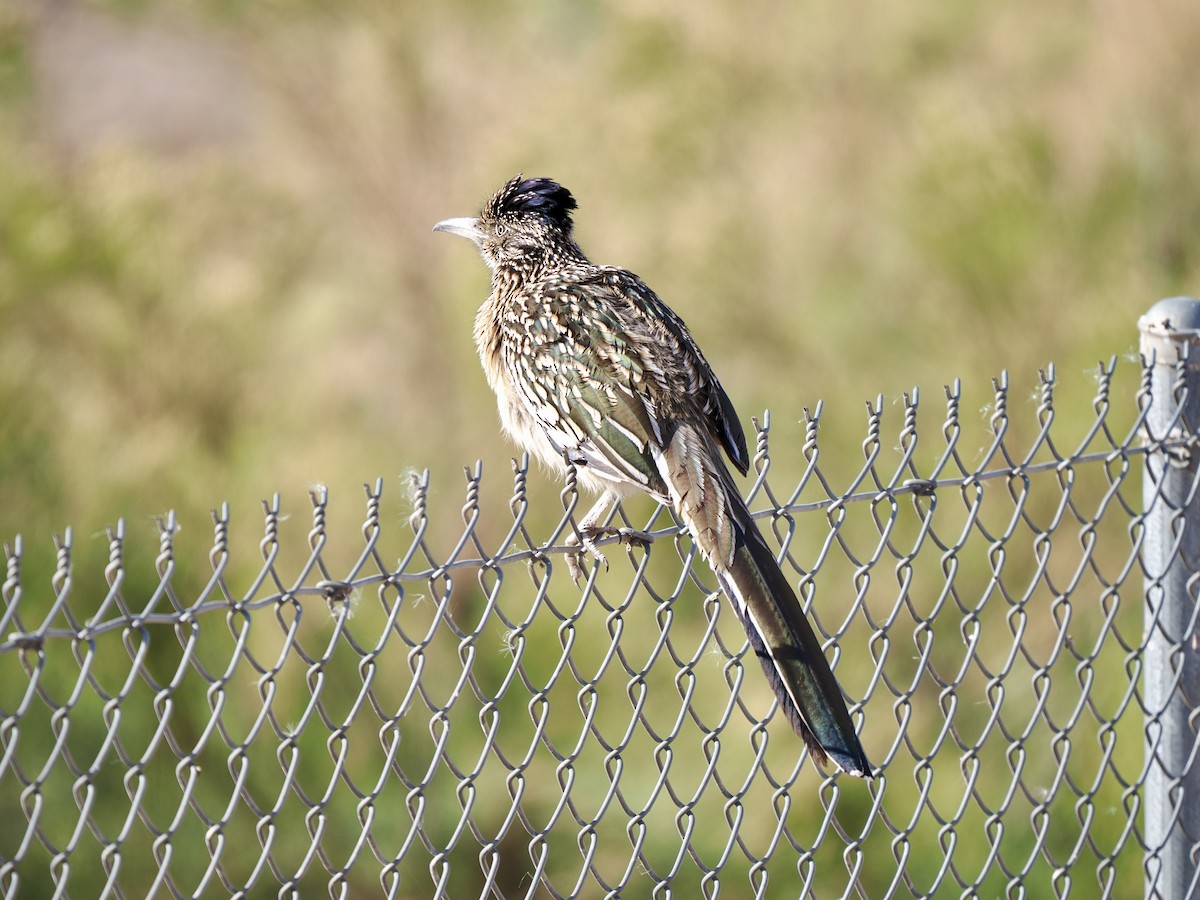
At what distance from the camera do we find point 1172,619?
11.8ft

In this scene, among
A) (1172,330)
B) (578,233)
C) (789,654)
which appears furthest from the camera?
(578,233)

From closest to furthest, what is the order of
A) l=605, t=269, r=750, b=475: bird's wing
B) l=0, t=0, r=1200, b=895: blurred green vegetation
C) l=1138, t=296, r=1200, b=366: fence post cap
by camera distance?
l=1138, t=296, r=1200, b=366: fence post cap, l=605, t=269, r=750, b=475: bird's wing, l=0, t=0, r=1200, b=895: blurred green vegetation

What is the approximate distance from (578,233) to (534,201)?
384 cm

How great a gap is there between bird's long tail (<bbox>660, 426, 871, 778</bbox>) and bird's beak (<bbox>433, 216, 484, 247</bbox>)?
6.77 ft

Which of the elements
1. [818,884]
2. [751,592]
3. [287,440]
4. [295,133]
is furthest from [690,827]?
[295,133]

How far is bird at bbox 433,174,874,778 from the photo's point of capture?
10.1ft

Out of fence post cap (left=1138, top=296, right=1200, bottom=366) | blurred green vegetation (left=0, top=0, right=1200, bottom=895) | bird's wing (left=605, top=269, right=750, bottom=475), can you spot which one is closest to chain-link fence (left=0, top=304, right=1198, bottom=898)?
blurred green vegetation (left=0, top=0, right=1200, bottom=895)

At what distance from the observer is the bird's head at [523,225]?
5.18 meters

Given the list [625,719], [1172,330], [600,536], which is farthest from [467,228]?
[1172,330]

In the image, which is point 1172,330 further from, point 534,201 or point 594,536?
point 534,201

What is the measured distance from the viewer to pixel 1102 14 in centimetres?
956

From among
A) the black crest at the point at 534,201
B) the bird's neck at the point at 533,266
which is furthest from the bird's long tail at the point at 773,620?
the black crest at the point at 534,201

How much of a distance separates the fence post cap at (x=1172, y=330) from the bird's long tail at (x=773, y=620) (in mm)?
992

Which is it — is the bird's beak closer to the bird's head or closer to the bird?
the bird's head
